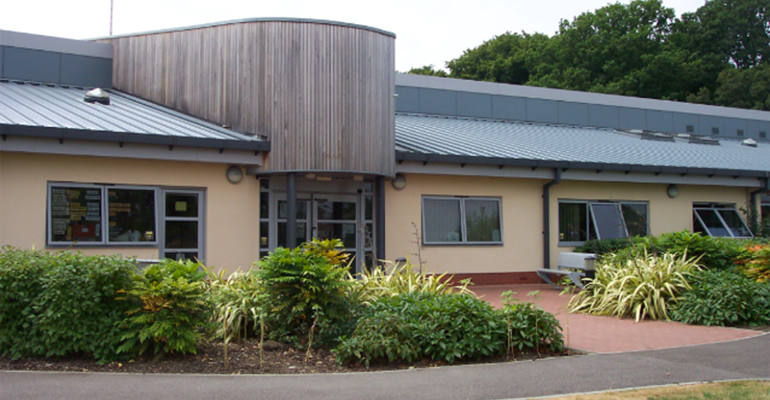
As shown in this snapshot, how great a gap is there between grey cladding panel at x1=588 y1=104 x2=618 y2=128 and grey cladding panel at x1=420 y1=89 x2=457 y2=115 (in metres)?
6.46

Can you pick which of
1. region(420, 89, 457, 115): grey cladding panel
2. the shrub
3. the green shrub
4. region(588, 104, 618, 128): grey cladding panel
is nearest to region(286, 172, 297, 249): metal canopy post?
A: the shrub

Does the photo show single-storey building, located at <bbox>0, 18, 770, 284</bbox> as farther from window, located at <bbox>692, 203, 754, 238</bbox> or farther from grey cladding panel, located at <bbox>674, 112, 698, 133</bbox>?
grey cladding panel, located at <bbox>674, 112, 698, 133</bbox>

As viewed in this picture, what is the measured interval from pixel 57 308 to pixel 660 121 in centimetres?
2627

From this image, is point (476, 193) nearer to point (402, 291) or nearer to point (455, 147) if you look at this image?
point (455, 147)

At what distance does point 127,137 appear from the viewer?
12055 mm

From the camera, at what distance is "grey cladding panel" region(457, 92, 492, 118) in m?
23.4

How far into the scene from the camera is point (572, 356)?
823 cm

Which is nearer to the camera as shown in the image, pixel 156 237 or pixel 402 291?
pixel 402 291

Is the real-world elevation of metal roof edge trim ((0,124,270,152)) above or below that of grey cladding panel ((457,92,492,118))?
below

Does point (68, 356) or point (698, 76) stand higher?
point (698, 76)

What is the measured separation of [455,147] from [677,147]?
11.1m

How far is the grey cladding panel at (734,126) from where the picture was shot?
3034 centimetres

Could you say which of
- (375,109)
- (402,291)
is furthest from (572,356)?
(375,109)

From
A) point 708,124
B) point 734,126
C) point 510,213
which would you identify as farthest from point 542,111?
point 734,126
